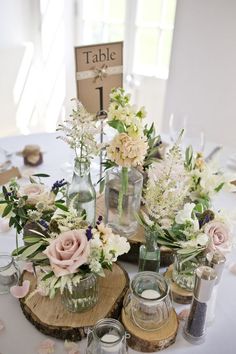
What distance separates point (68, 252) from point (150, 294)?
227 mm

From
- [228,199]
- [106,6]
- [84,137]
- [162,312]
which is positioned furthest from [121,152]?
[106,6]

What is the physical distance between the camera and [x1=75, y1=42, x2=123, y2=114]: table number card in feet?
4.17

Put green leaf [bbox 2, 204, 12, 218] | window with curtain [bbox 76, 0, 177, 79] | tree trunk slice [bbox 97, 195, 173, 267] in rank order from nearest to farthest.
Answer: green leaf [bbox 2, 204, 12, 218] → tree trunk slice [bbox 97, 195, 173, 267] → window with curtain [bbox 76, 0, 177, 79]

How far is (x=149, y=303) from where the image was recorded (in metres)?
0.86

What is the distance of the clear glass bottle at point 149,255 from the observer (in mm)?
1001

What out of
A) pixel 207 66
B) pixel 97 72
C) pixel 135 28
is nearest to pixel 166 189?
pixel 97 72

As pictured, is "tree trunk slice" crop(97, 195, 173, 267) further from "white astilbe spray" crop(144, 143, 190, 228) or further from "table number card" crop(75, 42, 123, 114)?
"table number card" crop(75, 42, 123, 114)

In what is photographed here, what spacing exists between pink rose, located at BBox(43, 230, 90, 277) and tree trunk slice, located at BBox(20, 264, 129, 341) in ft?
0.46

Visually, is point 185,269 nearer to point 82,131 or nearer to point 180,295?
point 180,295

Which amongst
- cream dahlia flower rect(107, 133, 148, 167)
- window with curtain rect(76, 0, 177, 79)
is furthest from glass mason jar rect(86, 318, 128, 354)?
window with curtain rect(76, 0, 177, 79)

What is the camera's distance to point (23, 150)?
1638 mm

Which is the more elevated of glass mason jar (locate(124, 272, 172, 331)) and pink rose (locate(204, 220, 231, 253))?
pink rose (locate(204, 220, 231, 253))

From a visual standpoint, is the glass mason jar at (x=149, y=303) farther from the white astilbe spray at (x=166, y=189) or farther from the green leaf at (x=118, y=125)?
the green leaf at (x=118, y=125)

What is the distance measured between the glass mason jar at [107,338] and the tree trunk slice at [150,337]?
5 centimetres
